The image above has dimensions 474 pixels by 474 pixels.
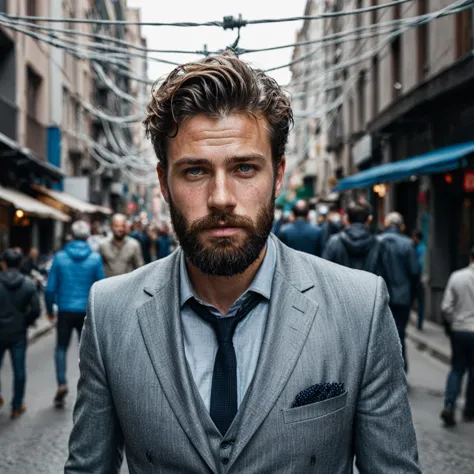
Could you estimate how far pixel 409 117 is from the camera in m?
16.2

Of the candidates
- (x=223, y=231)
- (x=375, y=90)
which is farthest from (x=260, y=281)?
(x=375, y=90)

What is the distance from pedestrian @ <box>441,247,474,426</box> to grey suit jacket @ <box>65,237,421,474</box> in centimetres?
564

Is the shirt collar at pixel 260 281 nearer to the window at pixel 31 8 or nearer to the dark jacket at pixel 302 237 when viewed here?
the dark jacket at pixel 302 237

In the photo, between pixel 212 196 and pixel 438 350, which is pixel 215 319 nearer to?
pixel 212 196

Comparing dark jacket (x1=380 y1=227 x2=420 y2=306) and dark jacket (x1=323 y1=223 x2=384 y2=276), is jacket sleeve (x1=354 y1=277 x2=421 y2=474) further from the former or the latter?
dark jacket (x1=380 y1=227 x2=420 y2=306)

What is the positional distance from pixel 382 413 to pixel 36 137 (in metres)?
23.4

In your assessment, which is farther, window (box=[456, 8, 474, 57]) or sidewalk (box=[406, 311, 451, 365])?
window (box=[456, 8, 474, 57])

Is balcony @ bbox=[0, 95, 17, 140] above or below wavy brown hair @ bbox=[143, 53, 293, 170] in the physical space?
above

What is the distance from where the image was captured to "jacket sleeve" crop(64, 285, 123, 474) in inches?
85.2

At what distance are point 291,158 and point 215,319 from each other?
56115mm

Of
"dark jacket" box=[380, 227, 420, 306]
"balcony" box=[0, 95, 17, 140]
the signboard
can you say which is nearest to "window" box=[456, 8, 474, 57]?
the signboard

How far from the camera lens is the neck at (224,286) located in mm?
2152

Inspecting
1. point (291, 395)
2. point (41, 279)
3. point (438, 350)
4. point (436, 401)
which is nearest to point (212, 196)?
point (291, 395)

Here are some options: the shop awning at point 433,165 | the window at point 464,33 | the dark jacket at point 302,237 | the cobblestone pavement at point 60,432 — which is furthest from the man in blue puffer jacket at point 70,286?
the window at point 464,33
